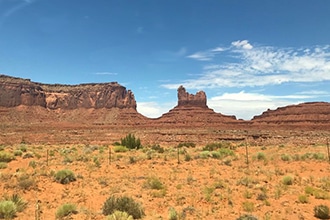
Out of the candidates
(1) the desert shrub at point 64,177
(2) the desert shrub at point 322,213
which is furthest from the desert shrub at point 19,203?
(2) the desert shrub at point 322,213

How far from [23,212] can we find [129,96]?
4864 inches

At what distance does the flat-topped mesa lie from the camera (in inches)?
5131

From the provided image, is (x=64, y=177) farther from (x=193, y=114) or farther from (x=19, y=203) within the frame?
(x=193, y=114)

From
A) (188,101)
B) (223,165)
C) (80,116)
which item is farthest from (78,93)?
(223,165)

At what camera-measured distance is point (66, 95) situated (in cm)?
13262

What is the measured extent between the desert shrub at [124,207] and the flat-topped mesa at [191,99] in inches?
4731

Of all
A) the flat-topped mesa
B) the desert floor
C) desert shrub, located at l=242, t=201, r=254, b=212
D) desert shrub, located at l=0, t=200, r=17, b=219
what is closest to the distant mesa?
the flat-topped mesa

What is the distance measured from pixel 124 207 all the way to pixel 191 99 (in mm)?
121568

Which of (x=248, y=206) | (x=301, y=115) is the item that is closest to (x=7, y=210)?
(x=248, y=206)

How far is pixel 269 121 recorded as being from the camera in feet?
350

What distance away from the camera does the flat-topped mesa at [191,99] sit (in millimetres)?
130337

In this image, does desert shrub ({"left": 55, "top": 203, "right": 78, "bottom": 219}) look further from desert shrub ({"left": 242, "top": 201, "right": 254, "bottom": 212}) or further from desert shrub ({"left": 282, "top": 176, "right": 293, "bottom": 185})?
desert shrub ({"left": 282, "top": 176, "right": 293, "bottom": 185})

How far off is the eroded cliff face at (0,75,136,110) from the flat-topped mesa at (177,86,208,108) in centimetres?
2021

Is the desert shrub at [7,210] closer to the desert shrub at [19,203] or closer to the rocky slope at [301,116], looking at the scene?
the desert shrub at [19,203]
